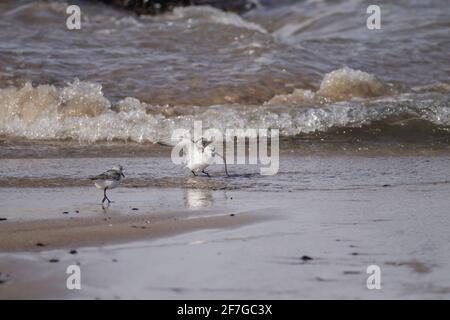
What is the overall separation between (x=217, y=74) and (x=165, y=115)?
1438 millimetres

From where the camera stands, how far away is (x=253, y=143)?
26.3 feet

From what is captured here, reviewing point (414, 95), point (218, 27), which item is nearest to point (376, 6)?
point (218, 27)

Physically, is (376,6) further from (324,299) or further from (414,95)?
(324,299)

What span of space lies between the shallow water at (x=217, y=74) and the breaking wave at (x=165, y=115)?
0.04 feet

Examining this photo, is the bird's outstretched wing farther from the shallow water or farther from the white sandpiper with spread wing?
the white sandpiper with spread wing

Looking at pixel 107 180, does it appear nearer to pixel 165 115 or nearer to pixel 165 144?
pixel 165 144

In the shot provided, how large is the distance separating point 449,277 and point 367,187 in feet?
7.55

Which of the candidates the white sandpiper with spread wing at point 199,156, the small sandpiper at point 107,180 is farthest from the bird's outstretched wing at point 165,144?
the small sandpiper at point 107,180

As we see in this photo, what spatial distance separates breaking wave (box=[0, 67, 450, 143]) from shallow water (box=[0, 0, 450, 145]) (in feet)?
0.04

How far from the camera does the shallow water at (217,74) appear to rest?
849 centimetres

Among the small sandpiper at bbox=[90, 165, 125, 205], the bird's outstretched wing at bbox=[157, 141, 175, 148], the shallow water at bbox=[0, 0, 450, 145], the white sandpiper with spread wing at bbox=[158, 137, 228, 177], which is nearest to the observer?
the small sandpiper at bbox=[90, 165, 125, 205]

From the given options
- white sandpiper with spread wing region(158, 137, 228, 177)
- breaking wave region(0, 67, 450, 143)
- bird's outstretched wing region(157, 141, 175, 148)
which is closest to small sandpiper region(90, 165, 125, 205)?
white sandpiper with spread wing region(158, 137, 228, 177)

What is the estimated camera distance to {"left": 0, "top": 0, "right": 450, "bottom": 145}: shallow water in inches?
334

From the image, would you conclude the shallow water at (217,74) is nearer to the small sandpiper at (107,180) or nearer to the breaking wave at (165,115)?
the breaking wave at (165,115)
